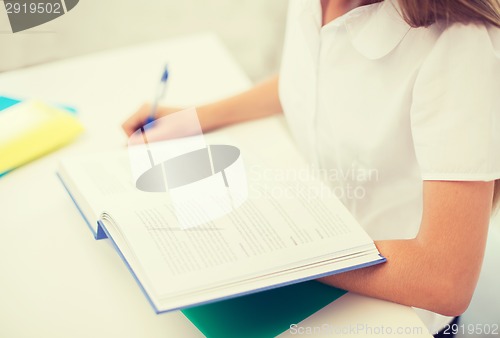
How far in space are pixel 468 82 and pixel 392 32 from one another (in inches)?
5.6

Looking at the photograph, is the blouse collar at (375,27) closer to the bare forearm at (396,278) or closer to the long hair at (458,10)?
the long hair at (458,10)

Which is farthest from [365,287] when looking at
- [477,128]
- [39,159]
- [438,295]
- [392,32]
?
[39,159]

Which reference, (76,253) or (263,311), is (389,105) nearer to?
(263,311)

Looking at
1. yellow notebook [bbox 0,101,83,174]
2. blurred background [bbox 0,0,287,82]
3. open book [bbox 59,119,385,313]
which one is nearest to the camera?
open book [bbox 59,119,385,313]

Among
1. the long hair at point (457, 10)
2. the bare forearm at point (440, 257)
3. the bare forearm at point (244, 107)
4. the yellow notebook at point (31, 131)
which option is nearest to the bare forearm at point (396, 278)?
the bare forearm at point (440, 257)

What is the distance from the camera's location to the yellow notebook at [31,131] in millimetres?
847

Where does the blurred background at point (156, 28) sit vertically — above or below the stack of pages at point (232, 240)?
above

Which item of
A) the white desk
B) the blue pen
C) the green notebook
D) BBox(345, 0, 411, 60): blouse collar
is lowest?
the green notebook

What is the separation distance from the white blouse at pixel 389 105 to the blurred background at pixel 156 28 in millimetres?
651

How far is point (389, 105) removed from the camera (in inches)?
28.4

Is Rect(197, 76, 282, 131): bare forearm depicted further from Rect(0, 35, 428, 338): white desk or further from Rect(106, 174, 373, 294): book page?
Rect(106, 174, 373, 294): book page

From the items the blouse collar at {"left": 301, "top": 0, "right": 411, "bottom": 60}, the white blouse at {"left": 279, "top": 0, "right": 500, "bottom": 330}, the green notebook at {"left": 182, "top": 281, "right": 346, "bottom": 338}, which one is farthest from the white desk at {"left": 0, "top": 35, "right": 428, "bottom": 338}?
the blouse collar at {"left": 301, "top": 0, "right": 411, "bottom": 60}

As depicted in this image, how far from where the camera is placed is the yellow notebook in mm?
847

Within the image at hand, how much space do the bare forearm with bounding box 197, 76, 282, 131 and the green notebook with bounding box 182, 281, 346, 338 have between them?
0.38m
